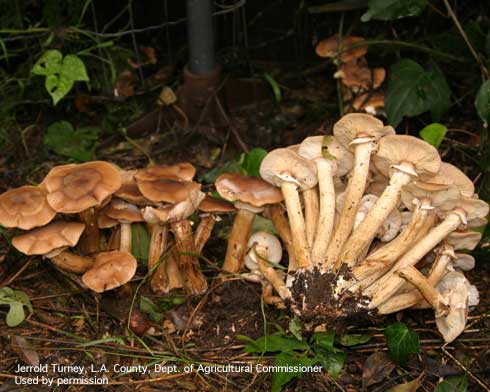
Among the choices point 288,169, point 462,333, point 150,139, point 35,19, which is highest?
point 35,19

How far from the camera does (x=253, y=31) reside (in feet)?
16.7

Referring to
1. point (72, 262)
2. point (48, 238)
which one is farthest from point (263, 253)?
point (48, 238)

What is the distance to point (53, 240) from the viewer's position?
2.98 m

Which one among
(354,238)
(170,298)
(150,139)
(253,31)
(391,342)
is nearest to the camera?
(391,342)

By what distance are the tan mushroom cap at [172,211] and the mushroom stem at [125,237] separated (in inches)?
9.7

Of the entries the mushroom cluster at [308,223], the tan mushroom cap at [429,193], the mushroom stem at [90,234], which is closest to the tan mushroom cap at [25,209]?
the mushroom cluster at [308,223]

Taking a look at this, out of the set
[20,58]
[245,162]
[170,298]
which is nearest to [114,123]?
[20,58]

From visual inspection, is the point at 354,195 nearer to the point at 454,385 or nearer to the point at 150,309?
the point at 454,385

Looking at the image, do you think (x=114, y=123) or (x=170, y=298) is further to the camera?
(x=114, y=123)

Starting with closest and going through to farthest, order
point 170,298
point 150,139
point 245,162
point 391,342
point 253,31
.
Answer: point 391,342 → point 170,298 → point 245,162 → point 150,139 → point 253,31

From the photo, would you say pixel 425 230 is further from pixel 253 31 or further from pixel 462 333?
pixel 253 31

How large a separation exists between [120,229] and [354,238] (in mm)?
1350

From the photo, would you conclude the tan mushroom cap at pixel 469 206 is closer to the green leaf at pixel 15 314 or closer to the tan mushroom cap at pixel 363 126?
the tan mushroom cap at pixel 363 126

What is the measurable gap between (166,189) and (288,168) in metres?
0.70
